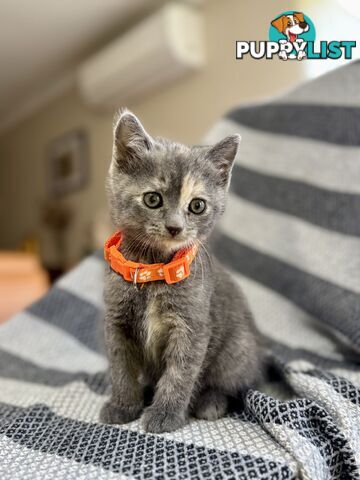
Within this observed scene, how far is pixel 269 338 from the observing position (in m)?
1.16

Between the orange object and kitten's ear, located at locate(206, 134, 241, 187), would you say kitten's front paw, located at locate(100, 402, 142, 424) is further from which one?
the orange object

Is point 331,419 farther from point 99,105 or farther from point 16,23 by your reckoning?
point 99,105

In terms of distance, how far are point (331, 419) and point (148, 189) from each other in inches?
17.0

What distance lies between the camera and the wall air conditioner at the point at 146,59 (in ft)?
7.82

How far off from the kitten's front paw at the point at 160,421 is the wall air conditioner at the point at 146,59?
6.40 feet

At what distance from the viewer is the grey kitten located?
27.1 inches

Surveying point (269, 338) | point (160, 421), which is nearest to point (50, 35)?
point (269, 338)

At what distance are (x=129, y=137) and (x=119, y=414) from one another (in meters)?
0.42

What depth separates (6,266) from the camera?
4.74 feet

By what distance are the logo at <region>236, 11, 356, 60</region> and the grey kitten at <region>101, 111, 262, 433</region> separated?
142 mm

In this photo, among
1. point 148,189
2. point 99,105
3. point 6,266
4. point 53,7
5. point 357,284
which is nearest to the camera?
point 148,189

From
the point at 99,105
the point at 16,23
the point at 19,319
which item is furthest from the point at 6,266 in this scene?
the point at 99,105

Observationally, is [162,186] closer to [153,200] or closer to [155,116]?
[153,200]

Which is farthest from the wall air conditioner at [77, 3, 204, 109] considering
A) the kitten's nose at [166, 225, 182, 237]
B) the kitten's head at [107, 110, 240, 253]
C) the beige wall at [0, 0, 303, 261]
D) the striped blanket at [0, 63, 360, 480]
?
the kitten's nose at [166, 225, 182, 237]
